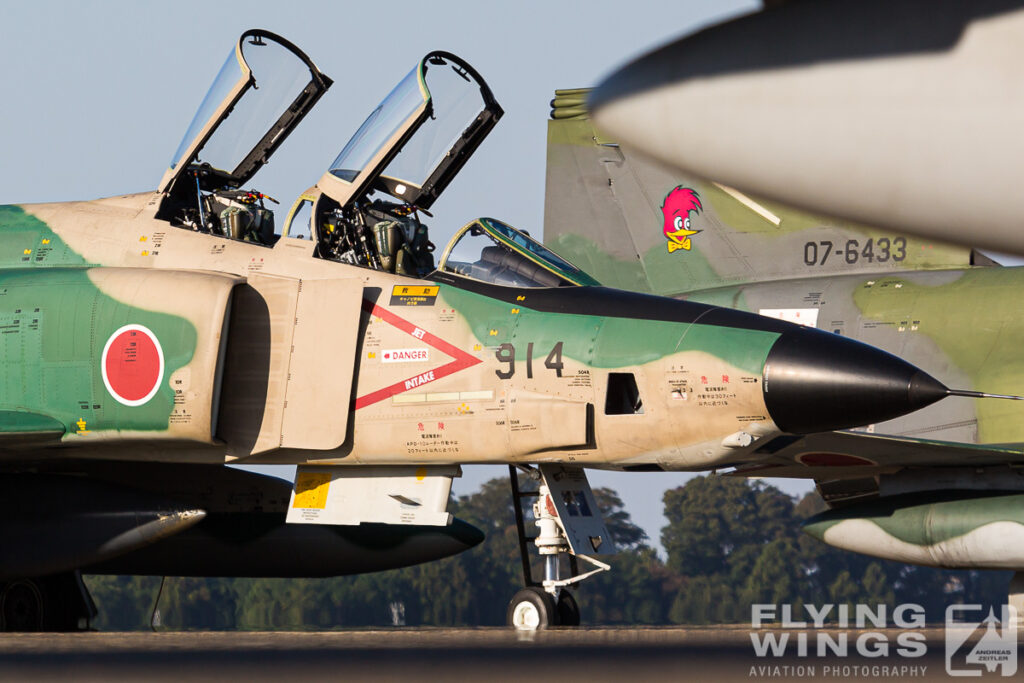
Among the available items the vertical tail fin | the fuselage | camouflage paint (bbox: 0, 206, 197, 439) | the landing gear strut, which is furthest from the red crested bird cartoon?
camouflage paint (bbox: 0, 206, 197, 439)

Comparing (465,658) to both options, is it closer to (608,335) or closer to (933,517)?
(608,335)

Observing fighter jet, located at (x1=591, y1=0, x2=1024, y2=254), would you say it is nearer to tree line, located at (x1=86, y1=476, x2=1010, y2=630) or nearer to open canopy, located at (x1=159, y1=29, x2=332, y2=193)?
open canopy, located at (x1=159, y1=29, x2=332, y2=193)

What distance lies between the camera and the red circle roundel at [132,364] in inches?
420

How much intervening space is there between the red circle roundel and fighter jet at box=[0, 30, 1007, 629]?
0.07ft

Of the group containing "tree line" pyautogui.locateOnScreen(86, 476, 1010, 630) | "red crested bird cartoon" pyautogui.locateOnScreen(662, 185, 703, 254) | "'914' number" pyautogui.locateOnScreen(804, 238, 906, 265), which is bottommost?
"tree line" pyautogui.locateOnScreen(86, 476, 1010, 630)

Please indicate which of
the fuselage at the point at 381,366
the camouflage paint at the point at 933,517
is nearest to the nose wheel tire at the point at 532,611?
the fuselage at the point at 381,366

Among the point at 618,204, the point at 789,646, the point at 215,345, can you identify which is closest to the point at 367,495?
the point at 215,345

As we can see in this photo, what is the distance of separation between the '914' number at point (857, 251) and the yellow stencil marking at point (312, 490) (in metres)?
7.90

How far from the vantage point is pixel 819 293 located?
15773 millimetres

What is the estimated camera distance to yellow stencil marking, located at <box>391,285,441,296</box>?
1069cm

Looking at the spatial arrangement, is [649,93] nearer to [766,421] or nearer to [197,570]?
[766,421]

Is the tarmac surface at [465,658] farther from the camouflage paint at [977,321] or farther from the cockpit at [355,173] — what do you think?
the camouflage paint at [977,321]

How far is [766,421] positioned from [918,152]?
618cm

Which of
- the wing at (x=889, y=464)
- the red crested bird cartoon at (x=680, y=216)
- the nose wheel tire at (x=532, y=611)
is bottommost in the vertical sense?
the nose wheel tire at (x=532, y=611)
